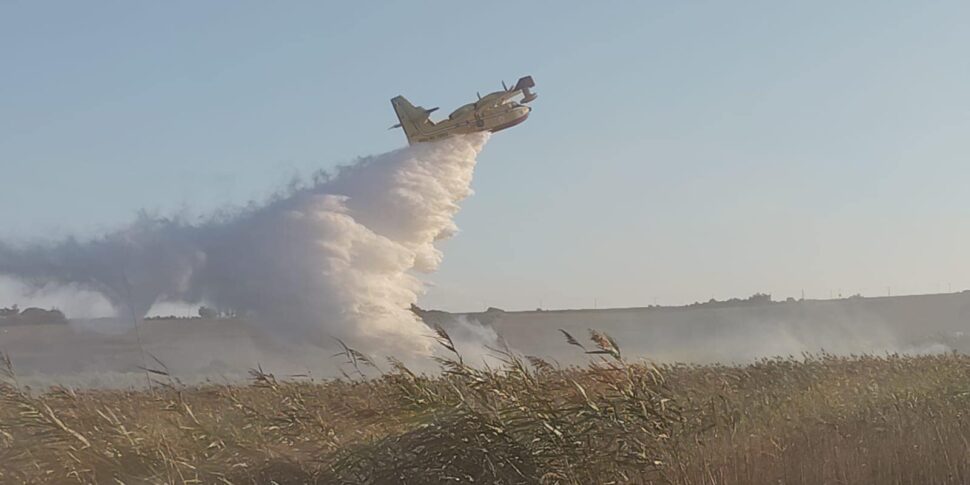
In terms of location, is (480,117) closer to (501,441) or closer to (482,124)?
(482,124)

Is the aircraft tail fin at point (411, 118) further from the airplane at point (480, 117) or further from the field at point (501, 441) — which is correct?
the field at point (501, 441)

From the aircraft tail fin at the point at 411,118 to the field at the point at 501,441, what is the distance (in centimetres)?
3282

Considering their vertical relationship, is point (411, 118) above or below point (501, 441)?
above

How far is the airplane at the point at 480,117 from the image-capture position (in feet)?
147

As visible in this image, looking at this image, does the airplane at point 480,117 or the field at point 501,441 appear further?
the airplane at point 480,117

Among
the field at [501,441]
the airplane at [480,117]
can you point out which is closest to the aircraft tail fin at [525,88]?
the airplane at [480,117]

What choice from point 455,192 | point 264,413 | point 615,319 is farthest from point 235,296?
point 615,319

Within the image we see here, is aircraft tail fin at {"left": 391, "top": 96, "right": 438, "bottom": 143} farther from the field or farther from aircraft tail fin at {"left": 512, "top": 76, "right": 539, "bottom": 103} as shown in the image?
the field

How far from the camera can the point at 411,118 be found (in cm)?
4694

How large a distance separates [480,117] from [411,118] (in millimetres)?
3835

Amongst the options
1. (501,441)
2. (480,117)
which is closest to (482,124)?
(480,117)

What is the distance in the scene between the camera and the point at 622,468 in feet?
38.8

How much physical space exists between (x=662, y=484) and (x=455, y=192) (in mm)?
31568

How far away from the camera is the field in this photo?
11695 mm
